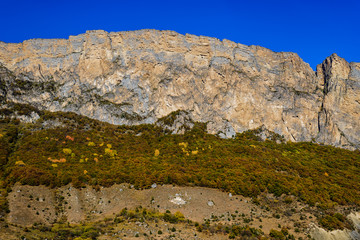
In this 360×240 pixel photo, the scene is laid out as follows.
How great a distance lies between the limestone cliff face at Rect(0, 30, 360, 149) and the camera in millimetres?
90625

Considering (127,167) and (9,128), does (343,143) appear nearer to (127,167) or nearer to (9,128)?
(127,167)

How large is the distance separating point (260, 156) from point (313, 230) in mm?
27942

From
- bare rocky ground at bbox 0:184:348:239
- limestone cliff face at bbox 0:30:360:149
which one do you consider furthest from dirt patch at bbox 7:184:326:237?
limestone cliff face at bbox 0:30:360:149

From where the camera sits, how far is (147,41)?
4031 inches

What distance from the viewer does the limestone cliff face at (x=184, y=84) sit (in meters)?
90.6

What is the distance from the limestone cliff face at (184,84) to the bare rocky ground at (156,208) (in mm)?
40814

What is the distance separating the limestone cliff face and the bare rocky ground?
134 feet

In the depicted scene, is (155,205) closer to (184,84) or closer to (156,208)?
(156,208)

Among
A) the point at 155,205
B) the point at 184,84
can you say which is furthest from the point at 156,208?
the point at 184,84

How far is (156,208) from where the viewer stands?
42312 mm

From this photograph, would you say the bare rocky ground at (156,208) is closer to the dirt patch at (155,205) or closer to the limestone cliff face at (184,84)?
the dirt patch at (155,205)

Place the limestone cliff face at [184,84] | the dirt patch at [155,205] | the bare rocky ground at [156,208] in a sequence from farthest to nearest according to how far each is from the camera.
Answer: the limestone cliff face at [184,84] < the dirt patch at [155,205] < the bare rocky ground at [156,208]

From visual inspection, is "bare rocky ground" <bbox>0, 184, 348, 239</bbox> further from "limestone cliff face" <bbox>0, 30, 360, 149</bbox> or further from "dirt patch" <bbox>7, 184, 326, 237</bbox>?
"limestone cliff face" <bbox>0, 30, 360, 149</bbox>

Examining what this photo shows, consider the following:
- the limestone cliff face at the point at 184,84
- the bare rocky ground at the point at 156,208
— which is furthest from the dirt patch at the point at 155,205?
the limestone cliff face at the point at 184,84
